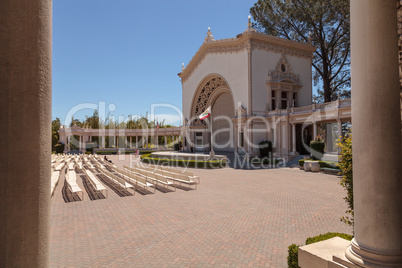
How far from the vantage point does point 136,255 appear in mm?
5605

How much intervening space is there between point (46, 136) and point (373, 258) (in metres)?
4.27

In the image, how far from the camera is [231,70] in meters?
36.8

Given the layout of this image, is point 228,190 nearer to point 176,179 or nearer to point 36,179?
point 176,179

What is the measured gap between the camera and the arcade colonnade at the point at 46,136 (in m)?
2.09

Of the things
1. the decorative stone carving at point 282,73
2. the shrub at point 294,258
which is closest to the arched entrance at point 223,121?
the decorative stone carving at point 282,73

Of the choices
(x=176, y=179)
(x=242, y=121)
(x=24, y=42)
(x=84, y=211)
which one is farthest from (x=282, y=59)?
(x=24, y=42)

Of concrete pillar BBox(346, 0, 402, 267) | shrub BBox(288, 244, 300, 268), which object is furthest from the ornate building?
concrete pillar BBox(346, 0, 402, 267)

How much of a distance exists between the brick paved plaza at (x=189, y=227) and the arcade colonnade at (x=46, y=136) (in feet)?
8.26

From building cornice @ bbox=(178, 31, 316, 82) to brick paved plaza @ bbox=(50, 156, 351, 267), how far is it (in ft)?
87.0

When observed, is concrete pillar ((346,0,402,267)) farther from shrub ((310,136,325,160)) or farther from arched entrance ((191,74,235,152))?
arched entrance ((191,74,235,152))

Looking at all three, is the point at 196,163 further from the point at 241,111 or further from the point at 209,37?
the point at 209,37

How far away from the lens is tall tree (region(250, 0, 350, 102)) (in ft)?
117

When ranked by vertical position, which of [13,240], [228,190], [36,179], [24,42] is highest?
[24,42]

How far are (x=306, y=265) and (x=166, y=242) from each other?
141 inches
